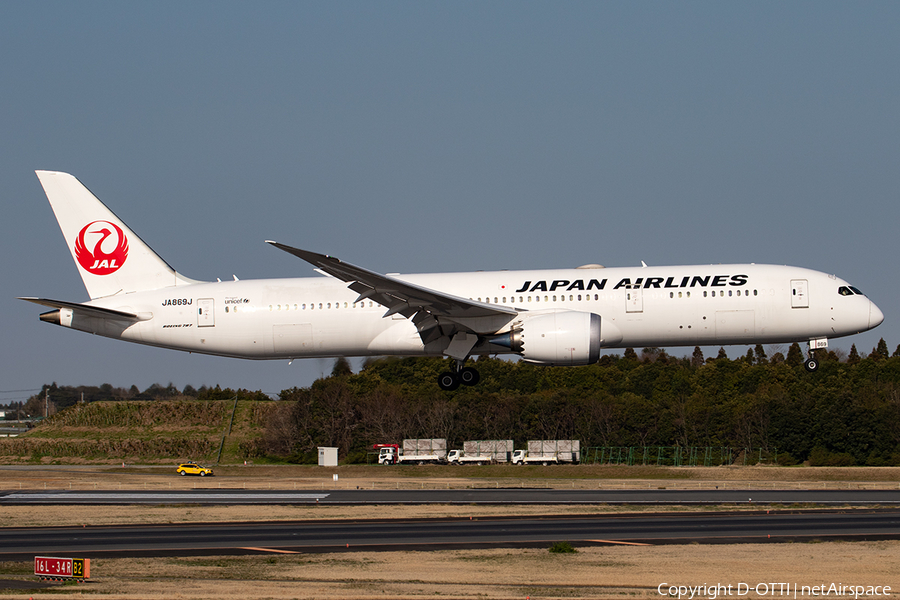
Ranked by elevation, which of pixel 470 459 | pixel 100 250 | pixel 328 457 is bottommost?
pixel 470 459

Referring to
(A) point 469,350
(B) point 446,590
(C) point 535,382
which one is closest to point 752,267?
(A) point 469,350

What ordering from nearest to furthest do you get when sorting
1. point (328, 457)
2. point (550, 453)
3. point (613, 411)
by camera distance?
point (328, 457)
point (550, 453)
point (613, 411)

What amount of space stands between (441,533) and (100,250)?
20.0 metres

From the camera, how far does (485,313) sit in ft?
119

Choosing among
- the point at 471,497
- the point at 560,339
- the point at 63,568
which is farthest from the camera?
the point at 471,497

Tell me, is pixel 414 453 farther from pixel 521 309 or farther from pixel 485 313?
pixel 485 313

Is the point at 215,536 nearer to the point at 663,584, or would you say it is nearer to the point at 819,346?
the point at 663,584

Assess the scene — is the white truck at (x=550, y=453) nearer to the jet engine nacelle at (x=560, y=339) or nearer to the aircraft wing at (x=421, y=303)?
the aircraft wing at (x=421, y=303)

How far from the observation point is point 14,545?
→ 31.9 meters

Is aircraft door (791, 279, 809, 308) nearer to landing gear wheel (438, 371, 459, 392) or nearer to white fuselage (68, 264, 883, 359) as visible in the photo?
white fuselage (68, 264, 883, 359)

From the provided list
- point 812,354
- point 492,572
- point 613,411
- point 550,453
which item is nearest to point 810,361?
point 812,354

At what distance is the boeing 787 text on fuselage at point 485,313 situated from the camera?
35.5 m

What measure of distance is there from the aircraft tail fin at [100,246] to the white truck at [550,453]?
41952 millimetres

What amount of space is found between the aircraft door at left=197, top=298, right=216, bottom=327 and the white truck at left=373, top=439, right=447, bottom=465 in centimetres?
4420
